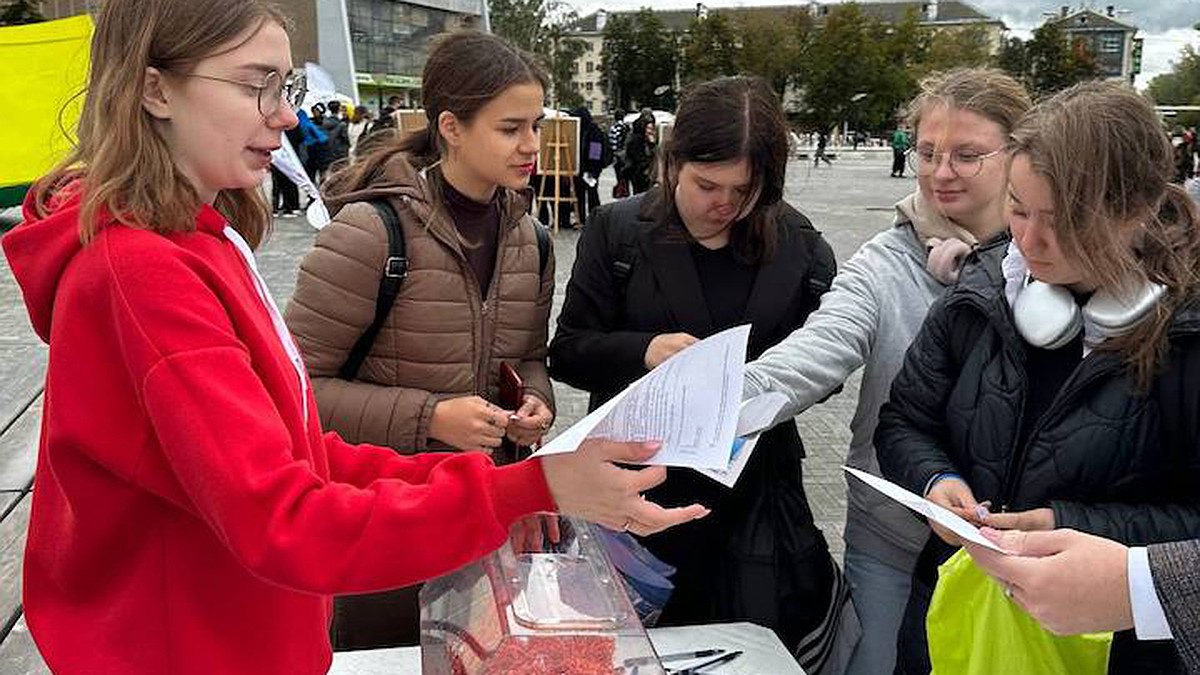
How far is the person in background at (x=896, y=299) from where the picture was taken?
82.8 inches

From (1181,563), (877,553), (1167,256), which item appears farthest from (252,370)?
(877,553)

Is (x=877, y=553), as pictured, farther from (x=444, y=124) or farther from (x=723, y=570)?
(x=444, y=124)

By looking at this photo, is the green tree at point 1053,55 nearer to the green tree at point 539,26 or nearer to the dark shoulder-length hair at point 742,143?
the green tree at point 539,26

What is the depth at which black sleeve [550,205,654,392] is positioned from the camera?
7.54 feet

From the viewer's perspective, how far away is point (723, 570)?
87.0 inches

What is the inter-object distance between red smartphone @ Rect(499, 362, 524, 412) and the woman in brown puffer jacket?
3 cm

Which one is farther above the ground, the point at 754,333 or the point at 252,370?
the point at 252,370

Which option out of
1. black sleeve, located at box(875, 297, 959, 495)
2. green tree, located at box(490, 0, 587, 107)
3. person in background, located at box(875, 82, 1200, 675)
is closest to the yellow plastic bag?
person in background, located at box(875, 82, 1200, 675)

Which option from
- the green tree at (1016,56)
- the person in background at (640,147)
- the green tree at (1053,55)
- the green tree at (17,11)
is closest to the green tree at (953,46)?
the green tree at (1016,56)

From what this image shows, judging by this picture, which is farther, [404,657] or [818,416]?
[818,416]

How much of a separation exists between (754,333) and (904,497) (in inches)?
37.7

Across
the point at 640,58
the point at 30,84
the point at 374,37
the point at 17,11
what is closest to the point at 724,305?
the point at 30,84

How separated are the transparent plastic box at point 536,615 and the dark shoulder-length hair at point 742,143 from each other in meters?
0.81

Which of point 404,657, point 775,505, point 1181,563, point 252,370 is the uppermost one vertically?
point 252,370
